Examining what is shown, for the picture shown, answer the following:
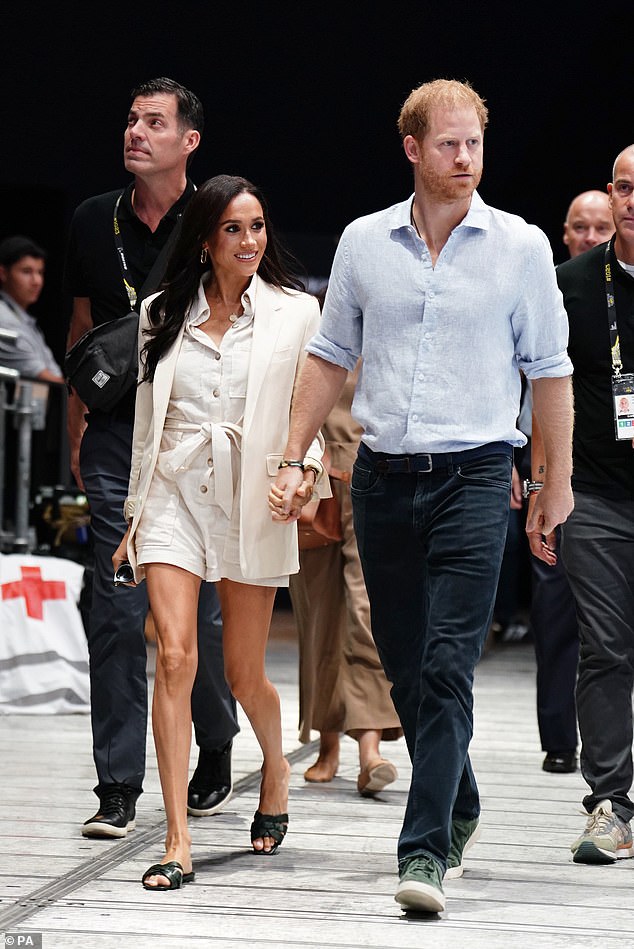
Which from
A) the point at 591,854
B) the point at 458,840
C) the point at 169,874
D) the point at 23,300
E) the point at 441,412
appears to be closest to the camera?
the point at 441,412

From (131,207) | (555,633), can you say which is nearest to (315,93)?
(555,633)

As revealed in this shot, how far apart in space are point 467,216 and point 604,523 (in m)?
1.07

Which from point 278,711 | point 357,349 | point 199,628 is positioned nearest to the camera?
point 357,349

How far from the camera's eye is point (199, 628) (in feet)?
14.1

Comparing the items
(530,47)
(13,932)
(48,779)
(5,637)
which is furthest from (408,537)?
(530,47)

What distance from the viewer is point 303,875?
3609 millimetres

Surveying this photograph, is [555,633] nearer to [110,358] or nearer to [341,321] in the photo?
[110,358]

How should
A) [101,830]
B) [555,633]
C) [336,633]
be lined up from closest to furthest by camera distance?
[101,830] → [336,633] → [555,633]

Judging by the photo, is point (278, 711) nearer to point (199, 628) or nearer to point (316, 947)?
point (199, 628)

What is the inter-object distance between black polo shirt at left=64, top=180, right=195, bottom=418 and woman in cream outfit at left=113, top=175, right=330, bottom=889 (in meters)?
0.41

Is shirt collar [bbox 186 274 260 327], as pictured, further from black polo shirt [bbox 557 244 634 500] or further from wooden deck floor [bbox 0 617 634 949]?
wooden deck floor [bbox 0 617 634 949]

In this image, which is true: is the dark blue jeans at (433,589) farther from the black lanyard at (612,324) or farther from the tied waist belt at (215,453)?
the black lanyard at (612,324)

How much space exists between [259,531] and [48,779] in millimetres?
1595

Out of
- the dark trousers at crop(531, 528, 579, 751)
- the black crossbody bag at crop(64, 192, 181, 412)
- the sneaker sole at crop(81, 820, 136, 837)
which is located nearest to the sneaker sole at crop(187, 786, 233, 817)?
the sneaker sole at crop(81, 820, 136, 837)
